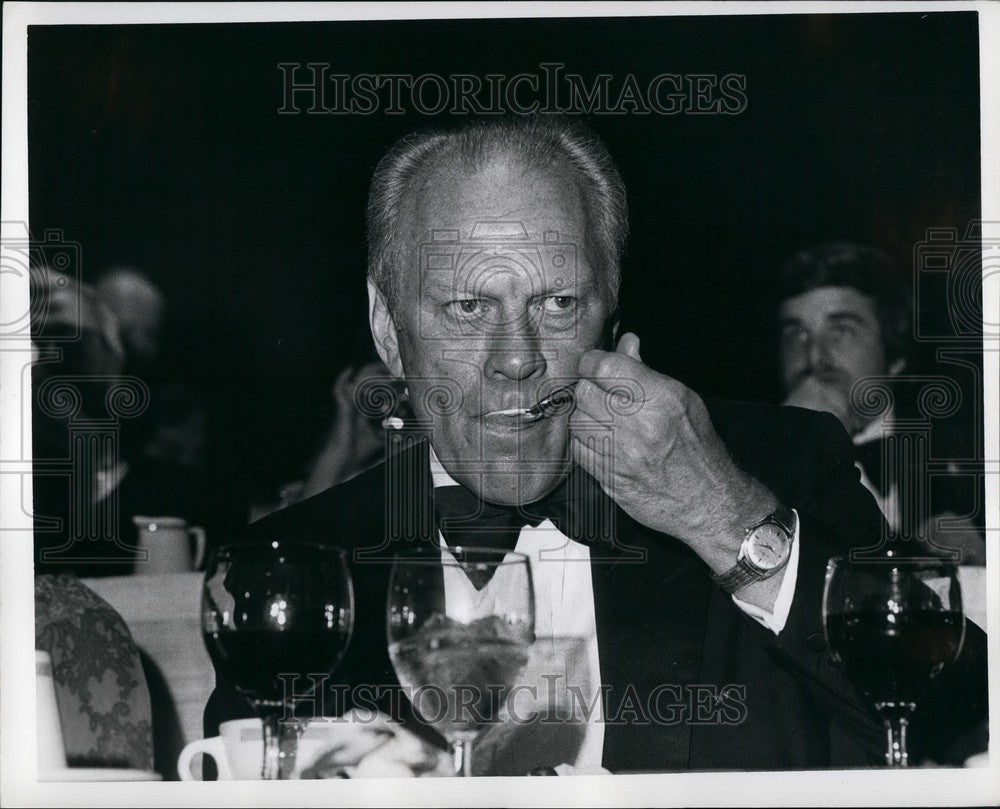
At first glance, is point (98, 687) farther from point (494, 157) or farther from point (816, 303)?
point (816, 303)

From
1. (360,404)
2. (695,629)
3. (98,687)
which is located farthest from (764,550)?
(98,687)

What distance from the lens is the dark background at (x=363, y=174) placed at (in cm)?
134

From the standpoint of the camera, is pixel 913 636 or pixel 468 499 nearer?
pixel 913 636

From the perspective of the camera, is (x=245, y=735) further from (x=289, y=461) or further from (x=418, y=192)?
(x=418, y=192)

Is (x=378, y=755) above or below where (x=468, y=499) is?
below

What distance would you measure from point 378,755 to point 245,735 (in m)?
0.14

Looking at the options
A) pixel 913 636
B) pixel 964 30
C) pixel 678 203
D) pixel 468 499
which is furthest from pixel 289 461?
pixel 964 30

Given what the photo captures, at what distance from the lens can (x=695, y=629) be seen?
4.41 feet

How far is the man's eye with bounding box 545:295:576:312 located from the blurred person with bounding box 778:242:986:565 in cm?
23

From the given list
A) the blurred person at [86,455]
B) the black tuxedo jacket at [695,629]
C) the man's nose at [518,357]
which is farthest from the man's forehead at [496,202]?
the blurred person at [86,455]

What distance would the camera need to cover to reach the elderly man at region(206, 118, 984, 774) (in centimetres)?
132

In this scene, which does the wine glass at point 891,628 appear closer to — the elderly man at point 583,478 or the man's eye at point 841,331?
the elderly man at point 583,478

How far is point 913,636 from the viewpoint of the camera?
1.02 m

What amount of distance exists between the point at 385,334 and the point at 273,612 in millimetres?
422
